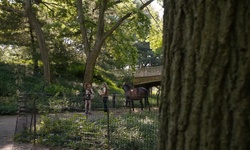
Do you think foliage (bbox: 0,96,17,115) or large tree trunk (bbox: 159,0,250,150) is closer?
large tree trunk (bbox: 159,0,250,150)

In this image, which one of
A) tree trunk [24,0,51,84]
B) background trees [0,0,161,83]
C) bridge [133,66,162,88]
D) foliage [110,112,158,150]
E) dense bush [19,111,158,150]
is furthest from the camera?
bridge [133,66,162,88]

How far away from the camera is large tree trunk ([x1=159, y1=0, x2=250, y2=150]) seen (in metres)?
1.80

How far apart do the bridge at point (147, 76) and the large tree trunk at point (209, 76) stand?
26.1 metres

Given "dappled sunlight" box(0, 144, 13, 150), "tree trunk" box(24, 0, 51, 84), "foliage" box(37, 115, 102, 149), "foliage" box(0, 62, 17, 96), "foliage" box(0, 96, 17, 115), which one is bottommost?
"dappled sunlight" box(0, 144, 13, 150)

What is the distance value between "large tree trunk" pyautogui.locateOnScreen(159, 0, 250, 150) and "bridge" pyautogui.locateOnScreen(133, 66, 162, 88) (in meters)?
26.1

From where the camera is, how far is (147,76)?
96.8 ft

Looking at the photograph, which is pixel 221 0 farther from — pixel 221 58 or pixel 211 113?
pixel 211 113

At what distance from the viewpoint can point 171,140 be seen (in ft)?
6.81

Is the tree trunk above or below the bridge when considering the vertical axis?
above

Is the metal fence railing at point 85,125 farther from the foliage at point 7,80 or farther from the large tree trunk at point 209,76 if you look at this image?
the foliage at point 7,80

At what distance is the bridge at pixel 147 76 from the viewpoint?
1121 inches

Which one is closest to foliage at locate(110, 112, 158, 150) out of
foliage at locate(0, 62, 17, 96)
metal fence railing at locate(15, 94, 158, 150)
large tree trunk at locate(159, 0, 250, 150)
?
metal fence railing at locate(15, 94, 158, 150)

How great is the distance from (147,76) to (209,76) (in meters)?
27.7

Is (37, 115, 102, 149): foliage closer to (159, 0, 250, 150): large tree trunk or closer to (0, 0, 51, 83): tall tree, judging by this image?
(159, 0, 250, 150): large tree trunk
